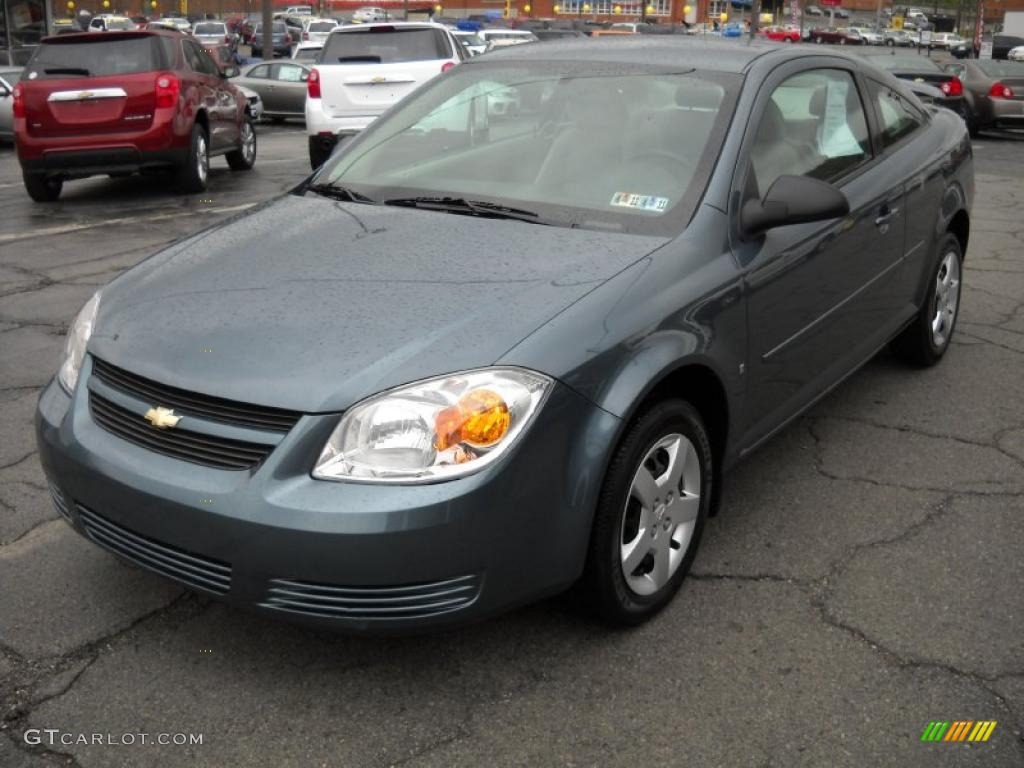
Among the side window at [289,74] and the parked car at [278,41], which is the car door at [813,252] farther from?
the parked car at [278,41]

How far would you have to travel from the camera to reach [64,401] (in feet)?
9.91

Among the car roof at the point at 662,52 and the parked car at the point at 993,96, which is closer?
the car roof at the point at 662,52

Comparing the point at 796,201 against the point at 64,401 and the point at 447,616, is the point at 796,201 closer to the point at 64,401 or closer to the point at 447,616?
the point at 447,616

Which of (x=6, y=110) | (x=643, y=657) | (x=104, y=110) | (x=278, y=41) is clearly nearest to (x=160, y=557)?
(x=643, y=657)

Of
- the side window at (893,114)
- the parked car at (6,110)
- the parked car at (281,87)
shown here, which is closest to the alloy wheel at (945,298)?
the side window at (893,114)

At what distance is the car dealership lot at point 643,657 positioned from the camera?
2604 millimetres

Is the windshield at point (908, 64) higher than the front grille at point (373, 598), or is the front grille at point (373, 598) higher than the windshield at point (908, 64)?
the windshield at point (908, 64)

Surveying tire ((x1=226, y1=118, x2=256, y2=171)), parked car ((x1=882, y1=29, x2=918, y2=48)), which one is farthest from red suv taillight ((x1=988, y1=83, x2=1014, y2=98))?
parked car ((x1=882, y1=29, x2=918, y2=48))

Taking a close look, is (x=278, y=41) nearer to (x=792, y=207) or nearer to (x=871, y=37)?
(x=871, y=37)

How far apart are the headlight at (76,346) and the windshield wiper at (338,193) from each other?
36.7 inches

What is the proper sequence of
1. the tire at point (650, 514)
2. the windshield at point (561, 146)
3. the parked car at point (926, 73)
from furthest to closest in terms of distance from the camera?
the parked car at point (926, 73) < the windshield at point (561, 146) < the tire at point (650, 514)

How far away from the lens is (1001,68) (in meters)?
18.6

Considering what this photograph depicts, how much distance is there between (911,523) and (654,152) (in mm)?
1502

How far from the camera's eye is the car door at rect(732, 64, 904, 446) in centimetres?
348
